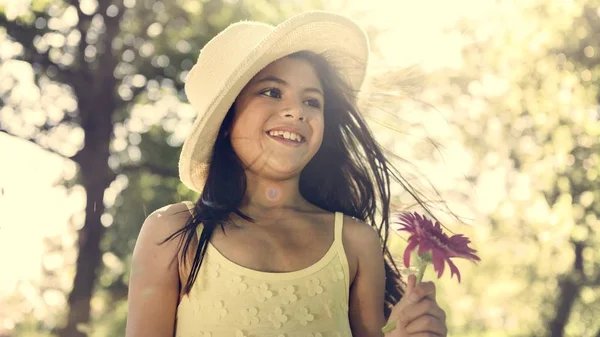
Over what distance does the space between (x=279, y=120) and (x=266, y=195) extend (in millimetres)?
287

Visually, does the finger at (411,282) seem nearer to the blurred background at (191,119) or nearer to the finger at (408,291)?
the finger at (408,291)

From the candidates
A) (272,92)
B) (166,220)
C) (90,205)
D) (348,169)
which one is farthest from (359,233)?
(90,205)

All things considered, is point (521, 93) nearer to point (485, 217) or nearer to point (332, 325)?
point (485, 217)

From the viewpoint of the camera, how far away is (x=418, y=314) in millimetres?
2254

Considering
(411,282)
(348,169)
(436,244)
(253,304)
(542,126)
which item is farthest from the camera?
(542,126)

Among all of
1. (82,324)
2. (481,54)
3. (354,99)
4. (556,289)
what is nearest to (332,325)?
(354,99)

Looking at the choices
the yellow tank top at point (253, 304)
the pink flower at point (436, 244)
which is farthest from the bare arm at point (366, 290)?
the pink flower at point (436, 244)

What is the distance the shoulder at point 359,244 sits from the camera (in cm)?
290

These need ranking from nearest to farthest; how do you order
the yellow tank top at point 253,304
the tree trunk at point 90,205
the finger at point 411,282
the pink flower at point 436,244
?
the pink flower at point 436,244 < the finger at point 411,282 < the yellow tank top at point 253,304 < the tree trunk at point 90,205

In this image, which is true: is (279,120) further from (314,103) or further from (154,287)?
(154,287)

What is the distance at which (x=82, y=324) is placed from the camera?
9.63 metres

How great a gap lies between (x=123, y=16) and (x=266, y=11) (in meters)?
1.77

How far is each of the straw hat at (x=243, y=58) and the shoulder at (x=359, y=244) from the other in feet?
1.85

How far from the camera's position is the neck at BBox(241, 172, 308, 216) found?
9.67ft
